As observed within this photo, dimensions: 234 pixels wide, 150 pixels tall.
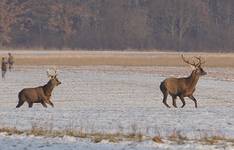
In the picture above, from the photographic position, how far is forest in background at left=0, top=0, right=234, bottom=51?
100 m

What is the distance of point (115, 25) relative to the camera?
104 meters

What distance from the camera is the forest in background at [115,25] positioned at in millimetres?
100000

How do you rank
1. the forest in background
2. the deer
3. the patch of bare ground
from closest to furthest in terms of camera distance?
the patch of bare ground
the deer
the forest in background

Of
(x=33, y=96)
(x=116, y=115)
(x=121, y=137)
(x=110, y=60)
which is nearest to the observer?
(x=121, y=137)

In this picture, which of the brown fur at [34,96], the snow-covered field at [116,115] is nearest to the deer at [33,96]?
the brown fur at [34,96]

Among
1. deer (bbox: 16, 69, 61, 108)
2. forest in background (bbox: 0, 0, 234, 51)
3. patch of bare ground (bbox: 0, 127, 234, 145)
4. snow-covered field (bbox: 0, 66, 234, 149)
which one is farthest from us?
forest in background (bbox: 0, 0, 234, 51)

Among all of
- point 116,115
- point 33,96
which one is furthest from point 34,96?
Answer: point 116,115

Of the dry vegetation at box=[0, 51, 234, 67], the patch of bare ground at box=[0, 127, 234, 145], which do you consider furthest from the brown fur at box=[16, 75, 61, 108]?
the dry vegetation at box=[0, 51, 234, 67]

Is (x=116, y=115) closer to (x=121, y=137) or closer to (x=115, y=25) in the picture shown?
(x=121, y=137)

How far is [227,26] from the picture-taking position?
108m

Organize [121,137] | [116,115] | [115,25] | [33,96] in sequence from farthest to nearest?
[115,25]
[33,96]
[116,115]
[121,137]

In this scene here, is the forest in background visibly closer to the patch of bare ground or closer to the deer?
the deer

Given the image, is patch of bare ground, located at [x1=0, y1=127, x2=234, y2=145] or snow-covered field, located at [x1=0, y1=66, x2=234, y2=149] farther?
snow-covered field, located at [x1=0, y1=66, x2=234, y2=149]

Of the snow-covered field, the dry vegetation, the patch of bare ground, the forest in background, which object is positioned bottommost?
the patch of bare ground
